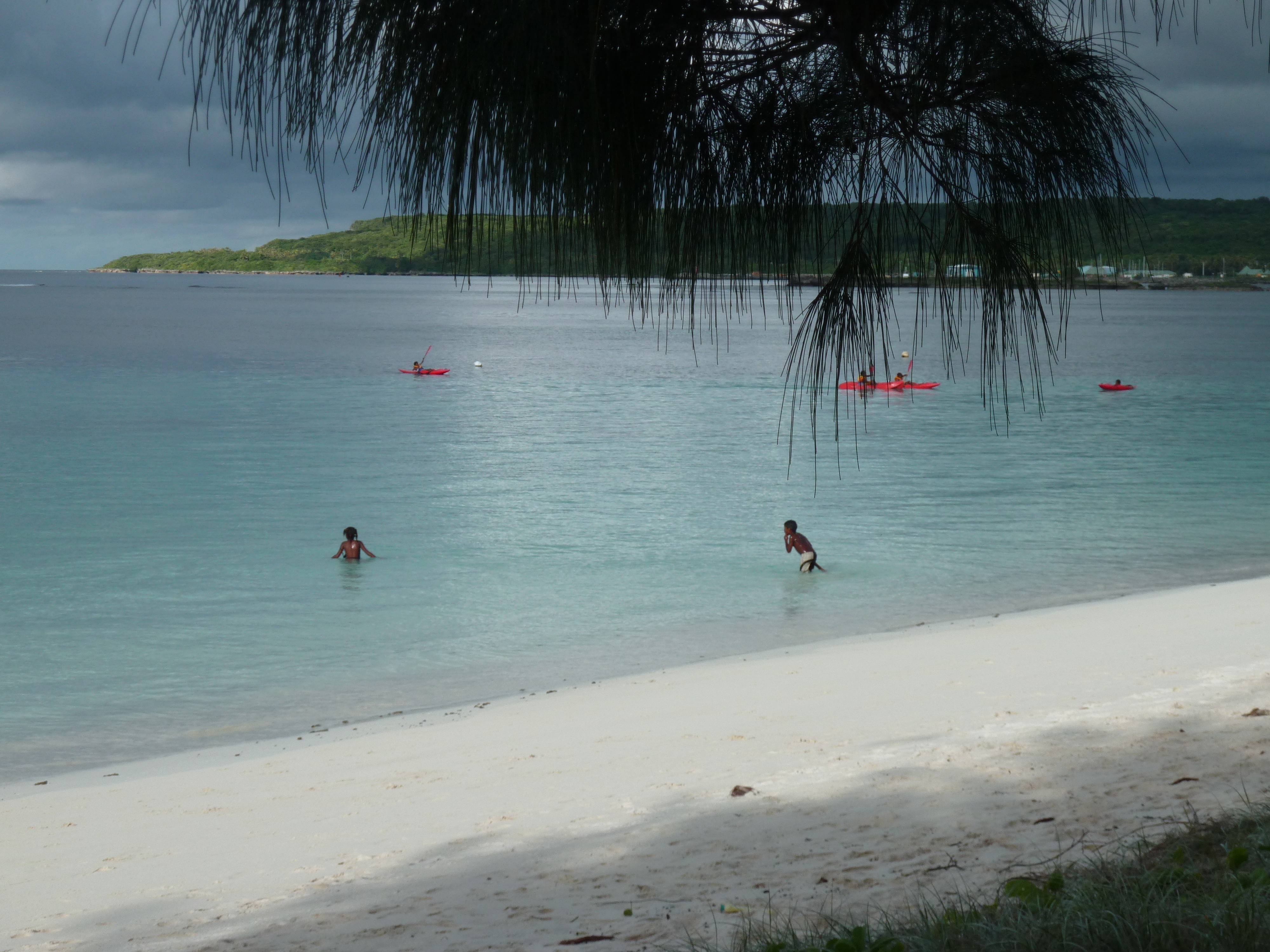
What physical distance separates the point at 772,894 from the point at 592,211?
3.06 m

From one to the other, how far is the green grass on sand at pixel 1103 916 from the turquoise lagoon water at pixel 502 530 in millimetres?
1588

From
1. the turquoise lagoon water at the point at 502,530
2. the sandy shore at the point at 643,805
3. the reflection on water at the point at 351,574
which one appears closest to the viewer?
the sandy shore at the point at 643,805

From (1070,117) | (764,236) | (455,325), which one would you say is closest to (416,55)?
(764,236)

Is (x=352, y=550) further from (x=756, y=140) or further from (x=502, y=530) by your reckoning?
(x=756, y=140)

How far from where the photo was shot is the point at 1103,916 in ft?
9.03

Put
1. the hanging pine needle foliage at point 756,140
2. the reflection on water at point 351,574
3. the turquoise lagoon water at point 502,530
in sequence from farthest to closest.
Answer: the reflection on water at point 351,574
the turquoise lagoon water at point 502,530
the hanging pine needle foliage at point 756,140

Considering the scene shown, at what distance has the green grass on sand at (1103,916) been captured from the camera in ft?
8.48

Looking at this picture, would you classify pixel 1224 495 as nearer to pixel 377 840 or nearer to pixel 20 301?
pixel 377 840

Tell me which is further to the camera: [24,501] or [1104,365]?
[1104,365]

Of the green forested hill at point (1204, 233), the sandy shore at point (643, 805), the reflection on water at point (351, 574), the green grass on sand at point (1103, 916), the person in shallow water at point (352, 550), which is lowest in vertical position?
the reflection on water at point (351, 574)

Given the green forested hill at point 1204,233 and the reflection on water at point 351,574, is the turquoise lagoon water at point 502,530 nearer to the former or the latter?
the reflection on water at point 351,574

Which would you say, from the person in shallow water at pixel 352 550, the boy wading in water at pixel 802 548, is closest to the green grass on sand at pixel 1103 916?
the boy wading in water at pixel 802 548

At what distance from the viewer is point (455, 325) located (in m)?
117

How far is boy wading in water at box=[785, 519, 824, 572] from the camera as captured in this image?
16.4 metres
